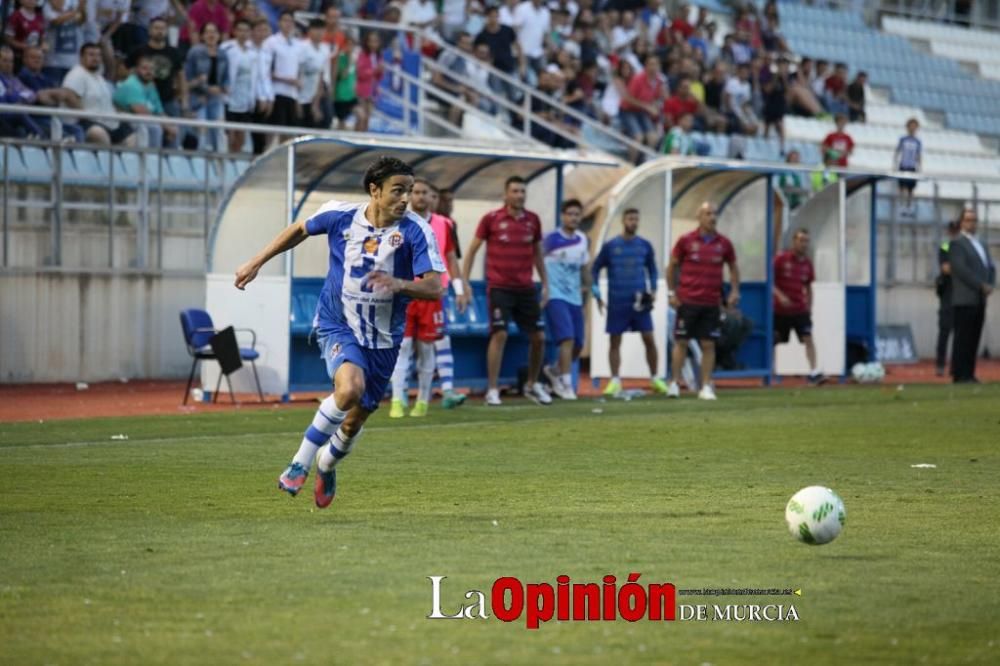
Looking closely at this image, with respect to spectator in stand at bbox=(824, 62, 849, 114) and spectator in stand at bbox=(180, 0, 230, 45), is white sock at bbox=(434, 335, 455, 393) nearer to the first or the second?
spectator in stand at bbox=(180, 0, 230, 45)

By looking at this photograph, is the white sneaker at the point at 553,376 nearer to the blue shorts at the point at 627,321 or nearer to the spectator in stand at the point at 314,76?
the blue shorts at the point at 627,321

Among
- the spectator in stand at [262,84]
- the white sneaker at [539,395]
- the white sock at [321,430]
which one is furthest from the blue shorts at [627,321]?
the white sock at [321,430]

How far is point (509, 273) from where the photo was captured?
20.9 metres

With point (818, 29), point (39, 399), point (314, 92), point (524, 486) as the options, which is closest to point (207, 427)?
point (39, 399)

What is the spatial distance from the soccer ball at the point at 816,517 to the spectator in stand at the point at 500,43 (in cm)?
2130

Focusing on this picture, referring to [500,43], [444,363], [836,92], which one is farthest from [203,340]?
[836,92]

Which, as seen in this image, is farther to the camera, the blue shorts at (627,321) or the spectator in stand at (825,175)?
the spectator in stand at (825,175)

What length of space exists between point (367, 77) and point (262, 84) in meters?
2.53

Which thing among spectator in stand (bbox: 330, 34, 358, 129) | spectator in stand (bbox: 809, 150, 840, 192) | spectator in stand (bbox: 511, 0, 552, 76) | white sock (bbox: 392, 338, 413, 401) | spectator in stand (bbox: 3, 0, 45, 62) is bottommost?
white sock (bbox: 392, 338, 413, 401)

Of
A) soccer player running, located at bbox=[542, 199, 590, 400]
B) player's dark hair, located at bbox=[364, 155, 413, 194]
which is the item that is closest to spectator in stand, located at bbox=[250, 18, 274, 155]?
soccer player running, located at bbox=[542, 199, 590, 400]

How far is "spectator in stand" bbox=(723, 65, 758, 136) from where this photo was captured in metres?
34.3

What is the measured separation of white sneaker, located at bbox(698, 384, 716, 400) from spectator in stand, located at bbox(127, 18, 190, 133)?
26.2 feet

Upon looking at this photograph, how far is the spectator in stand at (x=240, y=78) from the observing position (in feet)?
79.3

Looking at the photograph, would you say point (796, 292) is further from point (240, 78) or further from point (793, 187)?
point (240, 78)
